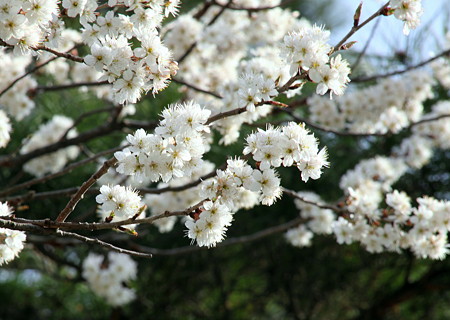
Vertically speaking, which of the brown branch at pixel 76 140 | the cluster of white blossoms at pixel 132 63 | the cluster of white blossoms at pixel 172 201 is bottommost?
the cluster of white blossoms at pixel 132 63

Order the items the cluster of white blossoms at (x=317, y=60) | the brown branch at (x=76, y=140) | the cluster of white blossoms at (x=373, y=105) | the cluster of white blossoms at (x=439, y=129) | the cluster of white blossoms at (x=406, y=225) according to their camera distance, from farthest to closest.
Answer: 1. the cluster of white blossoms at (x=439, y=129)
2. the cluster of white blossoms at (x=373, y=105)
3. the brown branch at (x=76, y=140)
4. the cluster of white blossoms at (x=406, y=225)
5. the cluster of white blossoms at (x=317, y=60)

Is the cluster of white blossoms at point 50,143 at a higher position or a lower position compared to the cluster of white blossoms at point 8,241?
higher

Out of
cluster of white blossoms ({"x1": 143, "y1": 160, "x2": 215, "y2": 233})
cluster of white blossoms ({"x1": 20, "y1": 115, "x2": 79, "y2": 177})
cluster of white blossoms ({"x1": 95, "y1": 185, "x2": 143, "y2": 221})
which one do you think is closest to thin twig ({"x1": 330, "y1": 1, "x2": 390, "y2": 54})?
cluster of white blossoms ({"x1": 95, "y1": 185, "x2": 143, "y2": 221})

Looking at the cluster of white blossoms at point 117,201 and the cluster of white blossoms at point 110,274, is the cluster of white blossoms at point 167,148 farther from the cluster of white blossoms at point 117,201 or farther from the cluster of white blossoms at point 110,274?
the cluster of white blossoms at point 110,274

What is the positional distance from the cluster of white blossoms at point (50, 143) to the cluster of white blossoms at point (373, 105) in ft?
4.04

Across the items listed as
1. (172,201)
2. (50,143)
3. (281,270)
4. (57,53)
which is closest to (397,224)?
(172,201)

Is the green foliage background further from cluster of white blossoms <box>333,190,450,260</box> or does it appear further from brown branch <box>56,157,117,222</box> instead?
brown branch <box>56,157,117,222</box>

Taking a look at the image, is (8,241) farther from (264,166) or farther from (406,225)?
(406,225)

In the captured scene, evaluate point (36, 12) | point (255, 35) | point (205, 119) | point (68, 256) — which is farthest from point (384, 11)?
point (68, 256)

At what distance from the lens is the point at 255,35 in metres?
3.28

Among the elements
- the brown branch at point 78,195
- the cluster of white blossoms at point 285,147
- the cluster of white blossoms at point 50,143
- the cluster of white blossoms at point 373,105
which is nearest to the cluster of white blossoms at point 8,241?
the brown branch at point 78,195

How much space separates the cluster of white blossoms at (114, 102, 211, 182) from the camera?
48.4 inches

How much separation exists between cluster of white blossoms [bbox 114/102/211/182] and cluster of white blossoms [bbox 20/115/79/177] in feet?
5.47

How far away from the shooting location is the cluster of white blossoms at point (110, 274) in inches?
113
